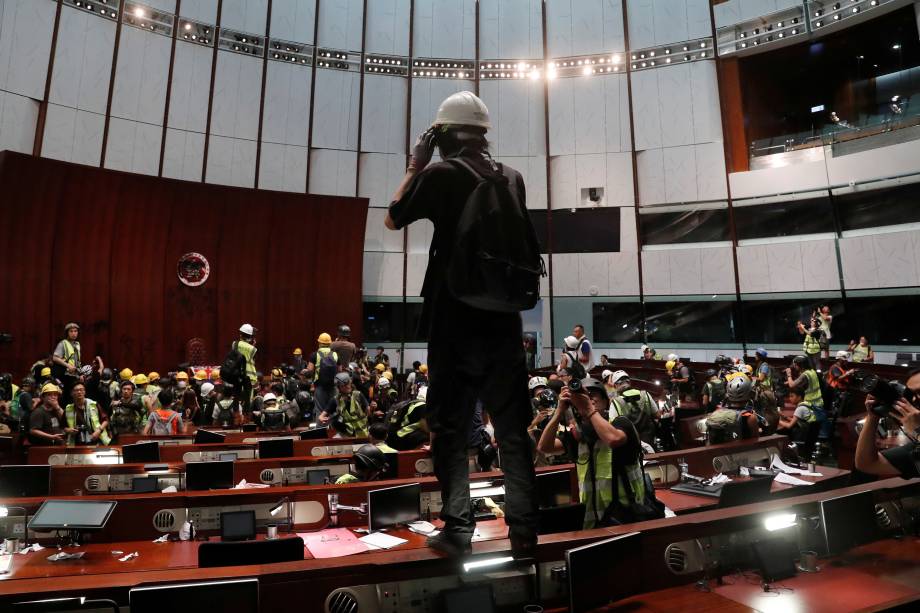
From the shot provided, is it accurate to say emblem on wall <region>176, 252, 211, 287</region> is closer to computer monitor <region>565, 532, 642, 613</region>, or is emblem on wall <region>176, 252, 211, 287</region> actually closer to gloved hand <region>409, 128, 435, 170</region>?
gloved hand <region>409, 128, 435, 170</region>

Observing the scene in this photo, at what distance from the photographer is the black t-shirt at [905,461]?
11.1ft

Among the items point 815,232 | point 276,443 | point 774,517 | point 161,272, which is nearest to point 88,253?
point 161,272

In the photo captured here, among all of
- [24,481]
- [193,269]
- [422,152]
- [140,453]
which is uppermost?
[193,269]

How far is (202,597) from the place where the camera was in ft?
6.48

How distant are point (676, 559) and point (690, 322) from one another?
50.7 feet

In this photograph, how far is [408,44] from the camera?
60.0ft

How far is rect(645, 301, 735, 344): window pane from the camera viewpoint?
16.8 meters

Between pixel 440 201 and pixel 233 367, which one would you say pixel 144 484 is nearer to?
pixel 440 201

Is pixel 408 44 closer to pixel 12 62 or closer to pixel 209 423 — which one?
pixel 12 62

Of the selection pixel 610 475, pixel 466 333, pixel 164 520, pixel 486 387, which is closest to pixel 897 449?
pixel 610 475

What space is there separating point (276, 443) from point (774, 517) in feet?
16.3

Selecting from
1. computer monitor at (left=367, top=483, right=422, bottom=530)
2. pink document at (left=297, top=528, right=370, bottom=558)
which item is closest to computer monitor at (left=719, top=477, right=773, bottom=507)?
computer monitor at (left=367, top=483, right=422, bottom=530)

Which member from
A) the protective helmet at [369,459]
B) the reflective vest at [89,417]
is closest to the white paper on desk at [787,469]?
the protective helmet at [369,459]

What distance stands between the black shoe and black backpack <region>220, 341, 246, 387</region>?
28.8 feet
